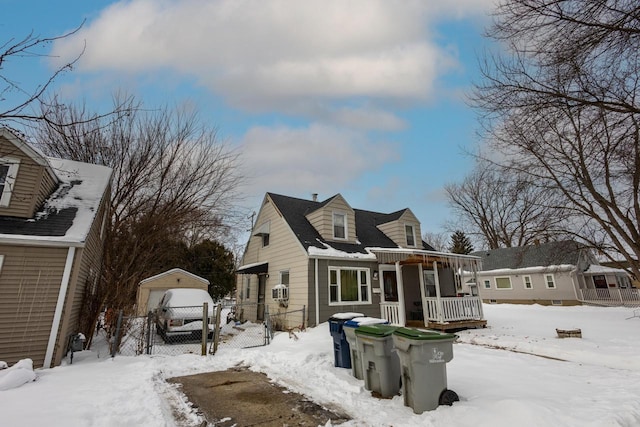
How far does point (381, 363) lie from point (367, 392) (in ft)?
1.94

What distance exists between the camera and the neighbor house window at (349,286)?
42.3 feet

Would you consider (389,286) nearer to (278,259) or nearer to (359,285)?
(359,285)

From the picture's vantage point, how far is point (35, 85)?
3.55 meters

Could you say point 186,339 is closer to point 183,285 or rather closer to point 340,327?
point 340,327

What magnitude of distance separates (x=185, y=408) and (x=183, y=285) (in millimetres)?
15227

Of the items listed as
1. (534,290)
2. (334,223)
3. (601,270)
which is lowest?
(534,290)

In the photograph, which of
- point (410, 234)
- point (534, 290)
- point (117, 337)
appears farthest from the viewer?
point (534, 290)

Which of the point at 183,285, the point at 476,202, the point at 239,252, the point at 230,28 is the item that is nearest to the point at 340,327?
the point at 230,28

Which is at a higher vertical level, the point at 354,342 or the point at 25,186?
the point at 25,186

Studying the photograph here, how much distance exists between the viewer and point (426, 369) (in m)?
4.37

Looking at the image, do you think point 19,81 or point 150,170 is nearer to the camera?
point 19,81

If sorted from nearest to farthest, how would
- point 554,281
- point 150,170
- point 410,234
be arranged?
1. point 150,170
2. point 410,234
3. point 554,281

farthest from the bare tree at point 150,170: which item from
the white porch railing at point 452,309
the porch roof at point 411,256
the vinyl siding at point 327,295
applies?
the white porch railing at point 452,309

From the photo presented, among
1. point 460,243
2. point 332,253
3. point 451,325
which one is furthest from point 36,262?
point 460,243
